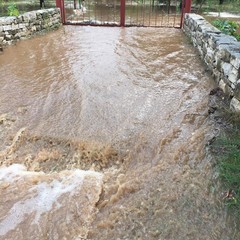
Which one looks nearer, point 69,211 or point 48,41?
point 69,211

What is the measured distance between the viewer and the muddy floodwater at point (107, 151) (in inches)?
102

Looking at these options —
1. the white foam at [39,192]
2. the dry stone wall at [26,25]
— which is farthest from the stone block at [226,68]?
the dry stone wall at [26,25]

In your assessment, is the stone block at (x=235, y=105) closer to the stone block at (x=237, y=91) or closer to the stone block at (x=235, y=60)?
the stone block at (x=237, y=91)

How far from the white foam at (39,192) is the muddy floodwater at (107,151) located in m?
0.01

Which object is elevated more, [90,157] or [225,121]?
[225,121]

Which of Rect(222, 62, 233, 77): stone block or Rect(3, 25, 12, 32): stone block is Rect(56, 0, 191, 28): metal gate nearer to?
Rect(3, 25, 12, 32): stone block

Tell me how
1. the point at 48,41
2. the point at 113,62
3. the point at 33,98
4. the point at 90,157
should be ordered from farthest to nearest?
the point at 48,41, the point at 113,62, the point at 33,98, the point at 90,157

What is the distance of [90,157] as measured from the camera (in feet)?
11.5

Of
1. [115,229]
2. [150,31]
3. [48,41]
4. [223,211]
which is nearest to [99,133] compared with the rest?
[115,229]

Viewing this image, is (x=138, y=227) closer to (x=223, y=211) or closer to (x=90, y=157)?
(x=223, y=211)

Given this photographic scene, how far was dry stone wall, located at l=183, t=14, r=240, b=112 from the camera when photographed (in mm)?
4055

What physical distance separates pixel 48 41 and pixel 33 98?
382 cm

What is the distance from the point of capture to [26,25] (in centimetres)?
812

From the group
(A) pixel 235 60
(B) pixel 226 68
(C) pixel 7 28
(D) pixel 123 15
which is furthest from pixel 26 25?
(A) pixel 235 60
